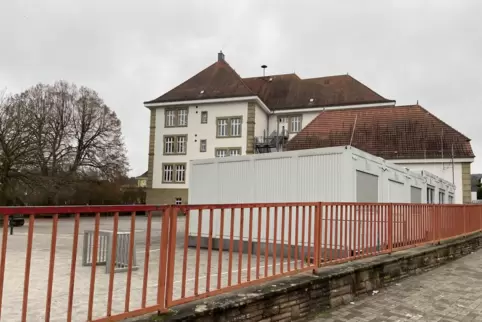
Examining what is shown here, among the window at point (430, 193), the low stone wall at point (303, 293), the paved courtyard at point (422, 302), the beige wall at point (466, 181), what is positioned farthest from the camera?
the beige wall at point (466, 181)

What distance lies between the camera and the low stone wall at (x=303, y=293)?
150 inches

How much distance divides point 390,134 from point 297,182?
1988 cm

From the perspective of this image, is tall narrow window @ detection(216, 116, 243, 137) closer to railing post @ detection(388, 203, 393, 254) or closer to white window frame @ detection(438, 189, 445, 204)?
white window frame @ detection(438, 189, 445, 204)

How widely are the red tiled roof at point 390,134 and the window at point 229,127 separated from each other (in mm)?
11602

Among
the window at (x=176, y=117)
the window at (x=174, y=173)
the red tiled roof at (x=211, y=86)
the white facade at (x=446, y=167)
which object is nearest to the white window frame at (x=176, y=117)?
the window at (x=176, y=117)

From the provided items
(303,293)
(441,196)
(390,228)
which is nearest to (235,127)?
(441,196)

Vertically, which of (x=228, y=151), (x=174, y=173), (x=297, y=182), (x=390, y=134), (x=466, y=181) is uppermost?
(x=228, y=151)

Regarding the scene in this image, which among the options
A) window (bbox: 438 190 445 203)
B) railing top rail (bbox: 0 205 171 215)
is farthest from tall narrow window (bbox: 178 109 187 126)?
railing top rail (bbox: 0 205 171 215)

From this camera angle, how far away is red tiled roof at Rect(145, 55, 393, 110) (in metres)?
41.6

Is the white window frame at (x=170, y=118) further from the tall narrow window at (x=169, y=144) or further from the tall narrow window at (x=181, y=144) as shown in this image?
the tall narrow window at (x=181, y=144)

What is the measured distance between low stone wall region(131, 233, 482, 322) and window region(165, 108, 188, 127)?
120 feet

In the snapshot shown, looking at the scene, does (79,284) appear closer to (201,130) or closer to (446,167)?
(446,167)

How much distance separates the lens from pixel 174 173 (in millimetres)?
42281

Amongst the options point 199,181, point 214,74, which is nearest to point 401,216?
point 199,181
